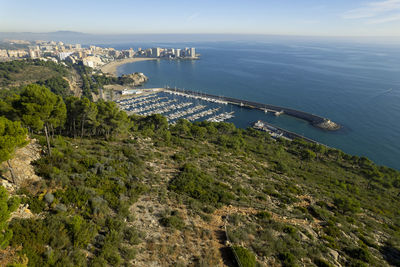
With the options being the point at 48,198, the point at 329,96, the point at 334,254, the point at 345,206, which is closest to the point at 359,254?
the point at 334,254

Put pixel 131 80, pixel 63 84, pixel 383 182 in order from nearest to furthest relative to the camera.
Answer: pixel 383 182 < pixel 63 84 < pixel 131 80

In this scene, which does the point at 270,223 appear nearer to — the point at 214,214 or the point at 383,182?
the point at 214,214

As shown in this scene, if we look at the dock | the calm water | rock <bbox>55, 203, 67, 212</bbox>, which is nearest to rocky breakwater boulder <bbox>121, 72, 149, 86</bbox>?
the calm water

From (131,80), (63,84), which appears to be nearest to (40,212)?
(63,84)

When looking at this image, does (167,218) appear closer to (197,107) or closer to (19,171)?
(19,171)

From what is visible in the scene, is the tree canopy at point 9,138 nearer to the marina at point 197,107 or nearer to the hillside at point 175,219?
the hillside at point 175,219

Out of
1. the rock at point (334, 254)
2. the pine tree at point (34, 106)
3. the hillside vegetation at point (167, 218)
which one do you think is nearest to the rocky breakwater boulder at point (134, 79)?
the hillside vegetation at point (167, 218)
